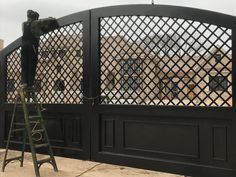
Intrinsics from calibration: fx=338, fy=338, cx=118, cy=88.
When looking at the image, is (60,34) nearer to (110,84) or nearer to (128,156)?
(110,84)

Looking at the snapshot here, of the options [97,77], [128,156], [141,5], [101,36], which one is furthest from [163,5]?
[128,156]

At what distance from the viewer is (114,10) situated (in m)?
5.09

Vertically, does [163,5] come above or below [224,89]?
above

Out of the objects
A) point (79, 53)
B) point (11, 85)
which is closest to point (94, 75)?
point (79, 53)

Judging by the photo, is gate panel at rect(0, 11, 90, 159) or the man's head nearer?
the man's head

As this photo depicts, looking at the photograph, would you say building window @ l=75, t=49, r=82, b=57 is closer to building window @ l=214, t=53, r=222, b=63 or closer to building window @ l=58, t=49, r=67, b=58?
building window @ l=58, t=49, r=67, b=58

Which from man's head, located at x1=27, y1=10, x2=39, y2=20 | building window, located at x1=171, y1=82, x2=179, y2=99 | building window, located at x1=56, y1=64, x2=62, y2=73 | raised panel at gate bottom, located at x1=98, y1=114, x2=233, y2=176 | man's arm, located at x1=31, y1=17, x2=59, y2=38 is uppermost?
man's head, located at x1=27, y1=10, x2=39, y2=20

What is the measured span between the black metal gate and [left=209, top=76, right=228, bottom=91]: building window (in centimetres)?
1

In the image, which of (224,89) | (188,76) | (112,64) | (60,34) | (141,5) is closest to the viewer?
(224,89)

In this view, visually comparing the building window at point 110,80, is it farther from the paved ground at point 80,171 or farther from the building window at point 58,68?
Answer: the paved ground at point 80,171

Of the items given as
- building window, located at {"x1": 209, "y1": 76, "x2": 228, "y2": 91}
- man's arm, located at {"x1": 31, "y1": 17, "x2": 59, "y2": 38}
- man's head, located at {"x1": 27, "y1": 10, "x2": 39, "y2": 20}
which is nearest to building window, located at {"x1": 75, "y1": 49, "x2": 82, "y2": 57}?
man's arm, located at {"x1": 31, "y1": 17, "x2": 59, "y2": 38}

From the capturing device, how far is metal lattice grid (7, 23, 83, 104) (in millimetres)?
5559

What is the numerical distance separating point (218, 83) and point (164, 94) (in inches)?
30.6

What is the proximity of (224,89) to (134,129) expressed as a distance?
1.42 metres
